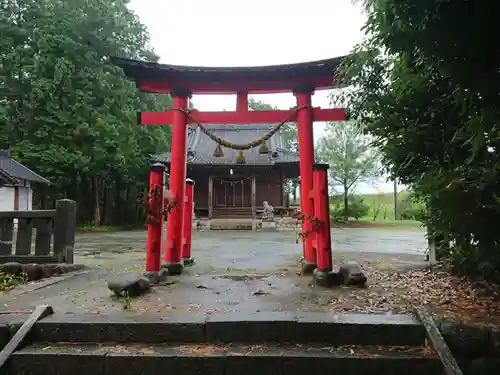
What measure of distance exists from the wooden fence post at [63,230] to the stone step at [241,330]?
2855mm

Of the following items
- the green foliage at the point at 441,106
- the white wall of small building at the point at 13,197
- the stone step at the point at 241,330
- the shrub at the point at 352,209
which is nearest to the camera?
the green foliage at the point at 441,106

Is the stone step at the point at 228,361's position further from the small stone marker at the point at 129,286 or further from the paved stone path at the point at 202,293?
the small stone marker at the point at 129,286

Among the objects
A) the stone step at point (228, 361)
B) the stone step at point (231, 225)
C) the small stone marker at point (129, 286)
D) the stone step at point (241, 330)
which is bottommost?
the stone step at point (228, 361)

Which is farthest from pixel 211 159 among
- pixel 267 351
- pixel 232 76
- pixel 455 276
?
pixel 267 351

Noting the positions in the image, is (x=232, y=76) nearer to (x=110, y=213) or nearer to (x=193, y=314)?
(x=193, y=314)

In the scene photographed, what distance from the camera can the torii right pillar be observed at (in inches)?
227

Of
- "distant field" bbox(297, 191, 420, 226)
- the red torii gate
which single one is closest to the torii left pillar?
the red torii gate

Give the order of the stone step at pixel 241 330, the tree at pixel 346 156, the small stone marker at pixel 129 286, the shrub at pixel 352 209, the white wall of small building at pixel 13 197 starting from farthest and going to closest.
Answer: the shrub at pixel 352 209 → the tree at pixel 346 156 → the white wall of small building at pixel 13 197 → the small stone marker at pixel 129 286 → the stone step at pixel 241 330

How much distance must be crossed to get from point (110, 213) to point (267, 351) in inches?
Result: 940

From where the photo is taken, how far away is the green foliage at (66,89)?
18.6 meters

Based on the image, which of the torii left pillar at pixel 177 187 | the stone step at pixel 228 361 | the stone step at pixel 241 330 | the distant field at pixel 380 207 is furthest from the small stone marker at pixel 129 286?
the distant field at pixel 380 207

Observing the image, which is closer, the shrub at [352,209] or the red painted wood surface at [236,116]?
the red painted wood surface at [236,116]

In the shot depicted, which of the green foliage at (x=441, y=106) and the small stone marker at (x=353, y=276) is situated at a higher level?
the green foliage at (x=441, y=106)

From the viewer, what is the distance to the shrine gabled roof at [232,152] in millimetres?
21453
